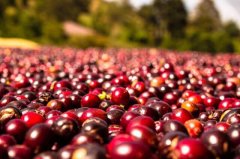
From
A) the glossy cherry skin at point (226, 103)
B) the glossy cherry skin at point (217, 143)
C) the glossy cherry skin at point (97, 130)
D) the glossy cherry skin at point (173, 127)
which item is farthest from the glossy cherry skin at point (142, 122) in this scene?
the glossy cherry skin at point (226, 103)

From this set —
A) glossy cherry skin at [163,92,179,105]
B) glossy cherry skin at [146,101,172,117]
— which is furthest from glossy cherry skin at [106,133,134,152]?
glossy cherry skin at [163,92,179,105]

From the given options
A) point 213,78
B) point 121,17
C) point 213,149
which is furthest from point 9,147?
point 121,17

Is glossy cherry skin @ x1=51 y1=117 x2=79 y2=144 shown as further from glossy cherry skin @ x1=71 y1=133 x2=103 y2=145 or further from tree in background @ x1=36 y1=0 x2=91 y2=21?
tree in background @ x1=36 y1=0 x2=91 y2=21

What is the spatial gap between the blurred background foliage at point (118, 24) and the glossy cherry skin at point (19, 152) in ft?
165

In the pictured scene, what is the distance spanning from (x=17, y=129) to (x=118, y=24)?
99.3 meters

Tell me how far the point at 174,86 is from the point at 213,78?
1.57m

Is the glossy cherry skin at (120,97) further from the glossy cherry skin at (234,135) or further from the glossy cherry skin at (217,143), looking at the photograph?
the glossy cherry skin at (217,143)

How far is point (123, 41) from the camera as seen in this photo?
7050 cm

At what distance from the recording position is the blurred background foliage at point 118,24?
59459 millimetres

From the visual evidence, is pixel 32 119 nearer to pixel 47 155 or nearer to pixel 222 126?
pixel 47 155

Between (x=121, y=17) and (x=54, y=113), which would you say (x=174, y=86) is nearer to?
(x=54, y=113)

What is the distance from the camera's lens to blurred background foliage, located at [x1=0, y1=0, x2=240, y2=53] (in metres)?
59.5

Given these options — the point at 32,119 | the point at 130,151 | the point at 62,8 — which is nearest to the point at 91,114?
the point at 32,119

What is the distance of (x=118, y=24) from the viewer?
102375 mm
